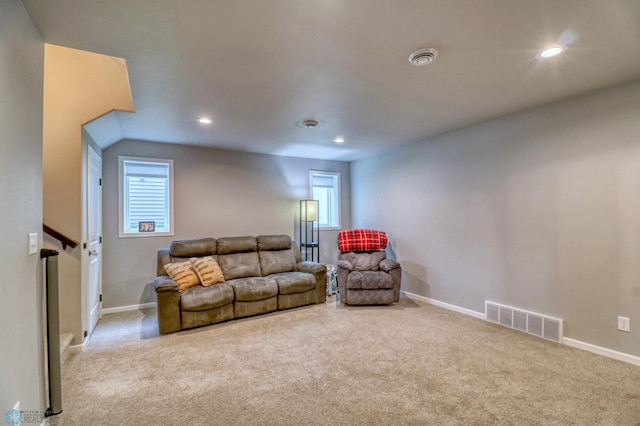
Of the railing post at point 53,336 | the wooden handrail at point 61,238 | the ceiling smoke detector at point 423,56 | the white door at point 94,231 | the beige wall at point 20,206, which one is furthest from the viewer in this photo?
the white door at point 94,231

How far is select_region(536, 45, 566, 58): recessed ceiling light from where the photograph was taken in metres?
2.08

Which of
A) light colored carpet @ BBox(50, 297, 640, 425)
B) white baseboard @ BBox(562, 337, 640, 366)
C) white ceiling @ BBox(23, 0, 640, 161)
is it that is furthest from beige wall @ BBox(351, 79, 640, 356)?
light colored carpet @ BBox(50, 297, 640, 425)

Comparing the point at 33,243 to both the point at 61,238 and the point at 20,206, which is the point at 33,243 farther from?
the point at 61,238

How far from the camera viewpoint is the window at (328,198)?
606cm

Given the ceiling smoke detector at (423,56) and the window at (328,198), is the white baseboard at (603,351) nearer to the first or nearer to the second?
the ceiling smoke detector at (423,56)

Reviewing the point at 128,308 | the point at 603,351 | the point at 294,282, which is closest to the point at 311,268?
the point at 294,282

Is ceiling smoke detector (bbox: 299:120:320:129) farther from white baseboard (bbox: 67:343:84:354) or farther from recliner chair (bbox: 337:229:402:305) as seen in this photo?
white baseboard (bbox: 67:343:84:354)

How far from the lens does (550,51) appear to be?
213cm

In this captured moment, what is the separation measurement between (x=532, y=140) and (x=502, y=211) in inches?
33.3

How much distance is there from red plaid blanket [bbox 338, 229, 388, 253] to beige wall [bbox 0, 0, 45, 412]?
3.76m

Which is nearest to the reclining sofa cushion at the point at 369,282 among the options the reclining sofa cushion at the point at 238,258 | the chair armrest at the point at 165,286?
the reclining sofa cushion at the point at 238,258

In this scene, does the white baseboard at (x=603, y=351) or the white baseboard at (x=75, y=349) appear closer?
the white baseboard at (x=603, y=351)

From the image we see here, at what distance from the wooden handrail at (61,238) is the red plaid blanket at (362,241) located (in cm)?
343

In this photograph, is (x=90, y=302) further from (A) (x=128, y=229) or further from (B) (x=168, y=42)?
(B) (x=168, y=42)
